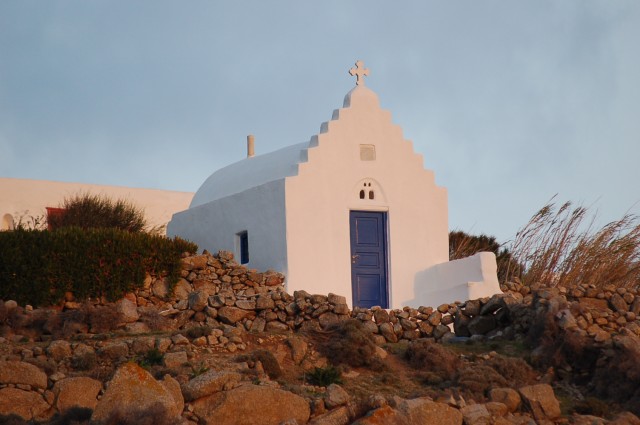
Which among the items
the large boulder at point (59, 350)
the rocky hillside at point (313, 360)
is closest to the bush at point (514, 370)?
the rocky hillside at point (313, 360)

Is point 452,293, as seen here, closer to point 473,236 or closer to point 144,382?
point 473,236

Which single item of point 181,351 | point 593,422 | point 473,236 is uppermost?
point 473,236

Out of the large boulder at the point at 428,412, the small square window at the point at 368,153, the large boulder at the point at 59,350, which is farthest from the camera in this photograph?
the small square window at the point at 368,153

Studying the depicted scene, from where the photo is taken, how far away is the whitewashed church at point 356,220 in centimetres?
1967

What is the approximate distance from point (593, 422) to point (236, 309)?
247 inches

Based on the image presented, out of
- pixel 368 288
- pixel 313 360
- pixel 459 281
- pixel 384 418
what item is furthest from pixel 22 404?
pixel 459 281

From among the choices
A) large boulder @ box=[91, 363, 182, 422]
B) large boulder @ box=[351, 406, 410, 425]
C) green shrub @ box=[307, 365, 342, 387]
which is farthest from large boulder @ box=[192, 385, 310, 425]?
green shrub @ box=[307, 365, 342, 387]

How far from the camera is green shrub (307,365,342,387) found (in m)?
14.3

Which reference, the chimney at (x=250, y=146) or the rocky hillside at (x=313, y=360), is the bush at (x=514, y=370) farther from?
the chimney at (x=250, y=146)


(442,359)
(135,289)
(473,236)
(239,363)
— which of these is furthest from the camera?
(473,236)

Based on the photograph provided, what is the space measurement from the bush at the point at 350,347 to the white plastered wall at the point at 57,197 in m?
14.1

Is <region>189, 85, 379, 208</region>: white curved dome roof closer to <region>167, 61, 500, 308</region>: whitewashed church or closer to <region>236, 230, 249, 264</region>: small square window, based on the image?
<region>167, 61, 500, 308</region>: whitewashed church

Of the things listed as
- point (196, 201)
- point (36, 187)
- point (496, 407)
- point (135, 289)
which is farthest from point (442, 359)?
point (36, 187)

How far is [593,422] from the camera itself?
13.4 metres
